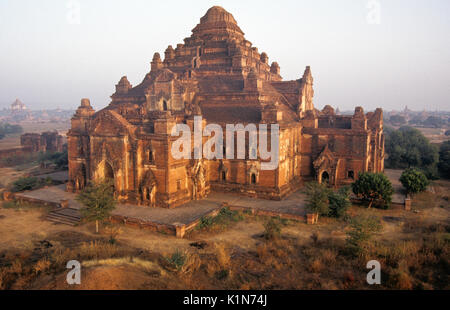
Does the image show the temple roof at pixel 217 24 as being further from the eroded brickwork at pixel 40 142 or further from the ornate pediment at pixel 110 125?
the eroded brickwork at pixel 40 142

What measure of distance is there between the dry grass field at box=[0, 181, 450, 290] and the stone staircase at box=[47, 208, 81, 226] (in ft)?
2.31

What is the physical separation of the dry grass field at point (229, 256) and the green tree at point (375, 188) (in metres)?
2.30

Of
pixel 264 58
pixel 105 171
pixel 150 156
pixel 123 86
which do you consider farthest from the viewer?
pixel 264 58

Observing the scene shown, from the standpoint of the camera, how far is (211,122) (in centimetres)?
3033

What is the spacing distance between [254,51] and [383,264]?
1221 inches

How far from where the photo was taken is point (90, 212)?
837 inches

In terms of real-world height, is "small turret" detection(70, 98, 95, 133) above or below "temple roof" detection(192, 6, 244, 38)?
below

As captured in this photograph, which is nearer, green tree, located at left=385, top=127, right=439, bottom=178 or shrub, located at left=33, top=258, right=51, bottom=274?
shrub, located at left=33, top=258, right=51, bottom=274

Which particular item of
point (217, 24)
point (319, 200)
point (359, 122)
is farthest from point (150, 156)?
point (217, 24)

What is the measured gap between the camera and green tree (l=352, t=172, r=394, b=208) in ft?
85.8

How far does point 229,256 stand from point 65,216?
14918mm

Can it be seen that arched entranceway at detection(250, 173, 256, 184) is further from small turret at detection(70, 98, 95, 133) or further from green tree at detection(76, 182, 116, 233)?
small turret at detection(70, 98, 95, 133)

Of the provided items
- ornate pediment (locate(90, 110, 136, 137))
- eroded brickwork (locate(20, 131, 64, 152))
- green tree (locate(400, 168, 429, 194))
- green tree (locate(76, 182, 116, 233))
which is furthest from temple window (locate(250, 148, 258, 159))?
eroded brickwork (locate(20, 131, 64, 152))

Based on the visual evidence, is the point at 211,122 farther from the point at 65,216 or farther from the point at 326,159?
the point at 65,216
